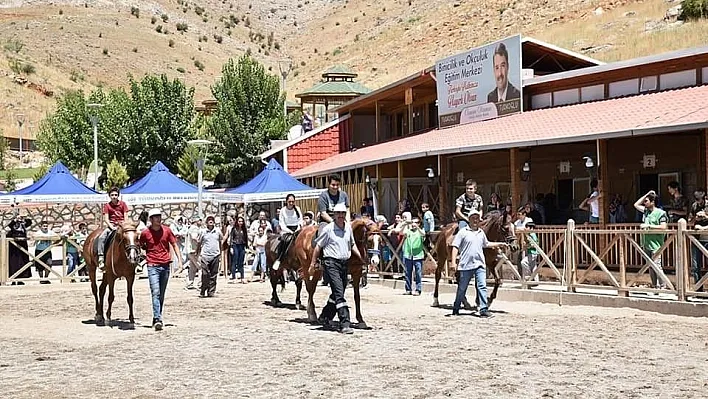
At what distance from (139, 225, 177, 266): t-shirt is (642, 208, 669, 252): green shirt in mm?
8334

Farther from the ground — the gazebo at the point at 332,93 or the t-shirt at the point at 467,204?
the gazebo at the point at 332,93

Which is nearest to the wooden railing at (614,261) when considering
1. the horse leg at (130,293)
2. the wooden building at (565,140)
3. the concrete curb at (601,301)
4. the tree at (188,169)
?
the concrete curb at (601,301)

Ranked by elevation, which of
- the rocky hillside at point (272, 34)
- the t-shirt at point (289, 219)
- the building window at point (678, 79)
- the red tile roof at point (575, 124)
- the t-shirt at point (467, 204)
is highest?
the rocky hillside at point (272, 34)

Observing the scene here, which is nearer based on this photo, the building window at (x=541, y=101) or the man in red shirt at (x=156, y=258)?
the man in red shirt at (x=156, y=258)

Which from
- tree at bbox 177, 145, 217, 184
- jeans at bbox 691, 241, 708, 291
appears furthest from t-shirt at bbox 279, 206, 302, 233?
tree at bbox 177, 145, 217, 184

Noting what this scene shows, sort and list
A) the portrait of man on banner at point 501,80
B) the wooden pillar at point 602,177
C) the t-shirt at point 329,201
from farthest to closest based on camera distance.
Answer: the portrait of man on banner at point 501,80 < the wooden pillar at point 602,177 < the t-shirt at point 329,201

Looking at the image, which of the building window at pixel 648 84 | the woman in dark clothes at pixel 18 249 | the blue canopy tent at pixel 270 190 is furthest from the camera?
the blue canopy tent at pixel 270 190

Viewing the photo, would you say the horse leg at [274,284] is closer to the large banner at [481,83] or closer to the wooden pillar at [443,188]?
the wooden pillar at [443,188]

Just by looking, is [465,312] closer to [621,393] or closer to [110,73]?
[621,393]

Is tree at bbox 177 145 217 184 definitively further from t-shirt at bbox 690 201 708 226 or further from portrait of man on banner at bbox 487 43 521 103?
t-shirt at bbox 690 201 708 226

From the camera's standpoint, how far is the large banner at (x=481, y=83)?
27.1 meters

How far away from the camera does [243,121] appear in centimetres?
5153

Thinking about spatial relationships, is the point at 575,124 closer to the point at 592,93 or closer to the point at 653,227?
the point at 592,93

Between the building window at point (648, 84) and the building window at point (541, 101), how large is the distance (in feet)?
11.1
